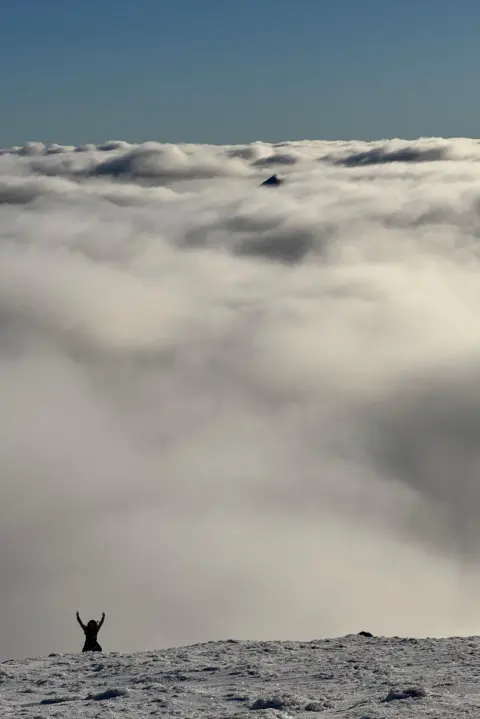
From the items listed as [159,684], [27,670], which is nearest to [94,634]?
[27,670]

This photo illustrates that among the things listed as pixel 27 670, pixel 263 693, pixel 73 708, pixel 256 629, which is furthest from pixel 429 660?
pixel 256 629

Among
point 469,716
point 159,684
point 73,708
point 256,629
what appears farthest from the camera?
point 256,629

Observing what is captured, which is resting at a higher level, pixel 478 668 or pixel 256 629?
→ pixel 256 629

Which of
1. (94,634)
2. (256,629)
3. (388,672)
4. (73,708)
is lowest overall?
(73,708)

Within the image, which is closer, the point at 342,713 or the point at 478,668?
Answer: the point at 342,713

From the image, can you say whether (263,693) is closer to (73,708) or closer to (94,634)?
(73,708)

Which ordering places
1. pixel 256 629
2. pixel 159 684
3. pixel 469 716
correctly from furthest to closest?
pixel 256 629 → pixel 159 684 → pixel 469 716
